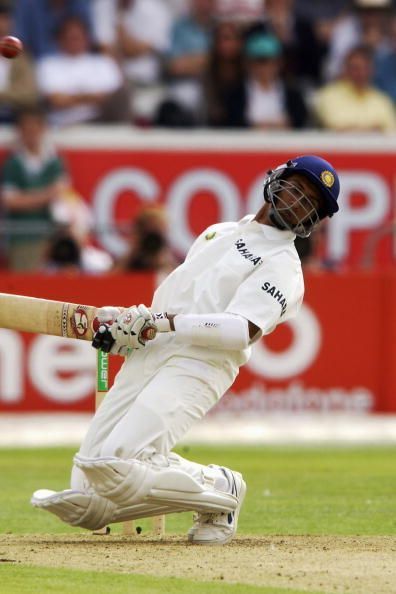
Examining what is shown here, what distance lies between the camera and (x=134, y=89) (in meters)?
19.7

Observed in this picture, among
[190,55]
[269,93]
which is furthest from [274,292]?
[190,55]

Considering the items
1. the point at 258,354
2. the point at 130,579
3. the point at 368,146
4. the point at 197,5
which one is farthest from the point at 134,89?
the point at 130,579

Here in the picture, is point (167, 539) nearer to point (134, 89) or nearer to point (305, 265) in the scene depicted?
point (305, 265)

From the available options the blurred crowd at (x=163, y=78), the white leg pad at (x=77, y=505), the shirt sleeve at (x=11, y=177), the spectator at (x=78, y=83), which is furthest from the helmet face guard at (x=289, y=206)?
the spectator at (x=78, y=83)

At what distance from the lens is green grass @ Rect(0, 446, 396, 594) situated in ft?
21.8

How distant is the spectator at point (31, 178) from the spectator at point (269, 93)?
2.84 metres

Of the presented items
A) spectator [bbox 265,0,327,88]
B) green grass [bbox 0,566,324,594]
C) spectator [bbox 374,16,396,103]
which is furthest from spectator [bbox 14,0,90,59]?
green grass [bbox 0,566,324,594]

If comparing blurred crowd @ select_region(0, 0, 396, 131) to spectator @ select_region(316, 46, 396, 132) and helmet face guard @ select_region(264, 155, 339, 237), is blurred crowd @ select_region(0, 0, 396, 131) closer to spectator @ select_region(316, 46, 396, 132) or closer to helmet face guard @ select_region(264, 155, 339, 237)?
spectator @ select_region(316, 46, 396, 132)

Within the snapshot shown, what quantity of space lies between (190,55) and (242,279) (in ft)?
39.6

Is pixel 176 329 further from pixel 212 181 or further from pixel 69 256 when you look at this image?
pixel 212 181

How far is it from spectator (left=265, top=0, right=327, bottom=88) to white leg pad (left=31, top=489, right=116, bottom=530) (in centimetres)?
1286

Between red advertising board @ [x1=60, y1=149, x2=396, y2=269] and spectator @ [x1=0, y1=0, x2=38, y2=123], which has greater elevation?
spectator @ [x1=0, y1=0, x2=38, y2=123]

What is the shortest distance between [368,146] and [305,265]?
2.61 m

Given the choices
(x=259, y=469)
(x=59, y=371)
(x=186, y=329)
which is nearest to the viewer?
(x=186, y=329)
